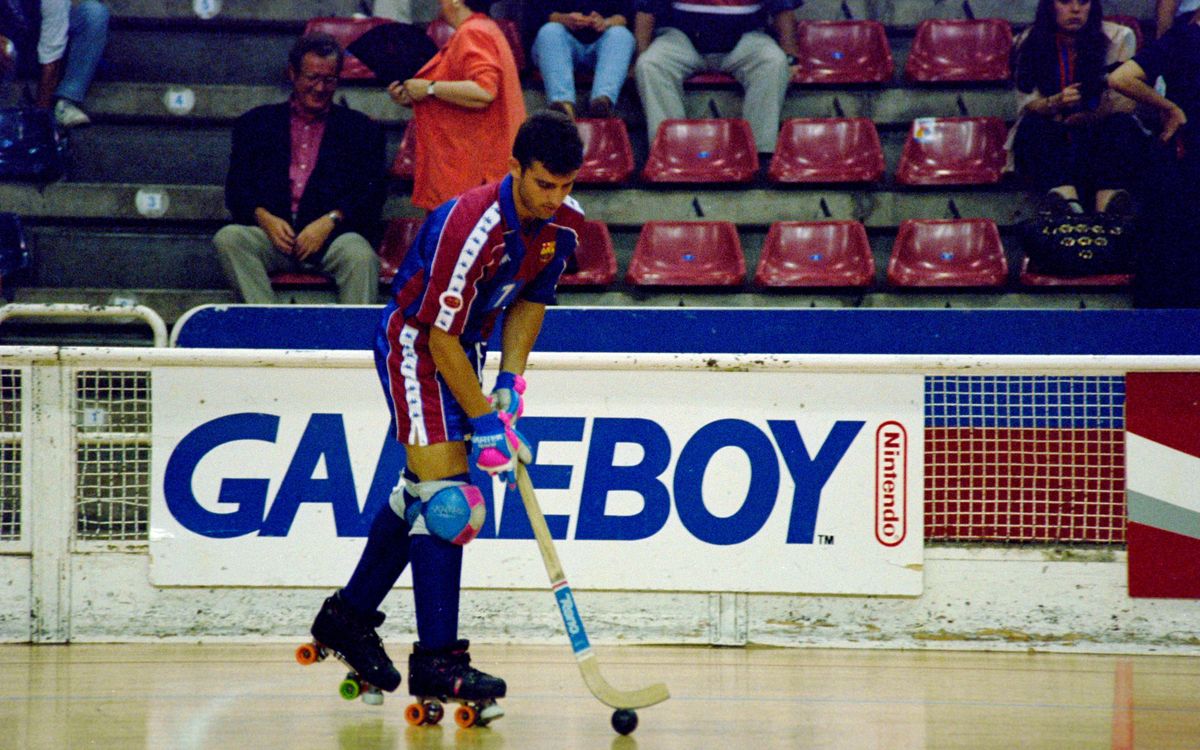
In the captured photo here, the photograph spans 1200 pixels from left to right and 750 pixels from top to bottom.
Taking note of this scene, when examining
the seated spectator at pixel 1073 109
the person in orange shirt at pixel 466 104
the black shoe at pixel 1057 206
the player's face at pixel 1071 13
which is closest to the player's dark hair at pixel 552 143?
the person in orange shirt at pixel 466 104

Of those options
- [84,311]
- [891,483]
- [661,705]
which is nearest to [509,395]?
[661,705]

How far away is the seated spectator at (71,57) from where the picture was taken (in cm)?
801

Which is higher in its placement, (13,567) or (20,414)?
(20,414)

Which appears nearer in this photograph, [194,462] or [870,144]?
[194,462]

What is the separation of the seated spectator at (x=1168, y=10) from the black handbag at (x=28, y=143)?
264 inches

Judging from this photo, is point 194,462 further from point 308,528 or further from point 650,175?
point 650,175

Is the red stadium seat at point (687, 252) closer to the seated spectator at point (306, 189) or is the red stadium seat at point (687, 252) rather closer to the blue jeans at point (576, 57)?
the blue jeans at point (576, 57)

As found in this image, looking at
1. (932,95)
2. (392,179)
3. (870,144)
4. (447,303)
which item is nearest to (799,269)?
(870,144)

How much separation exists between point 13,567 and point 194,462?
2.55 feet

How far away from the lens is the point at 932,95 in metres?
8.38

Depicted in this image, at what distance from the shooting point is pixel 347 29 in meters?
8.43

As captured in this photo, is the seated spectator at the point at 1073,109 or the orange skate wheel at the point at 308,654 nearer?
the orange skate wheel at the point at 308,654

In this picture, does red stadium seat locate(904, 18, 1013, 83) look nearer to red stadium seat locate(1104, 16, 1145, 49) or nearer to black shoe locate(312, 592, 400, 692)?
red stadium seat locate(1104, 16, 1145, 49)

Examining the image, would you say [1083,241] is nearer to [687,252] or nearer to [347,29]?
[687,252]
